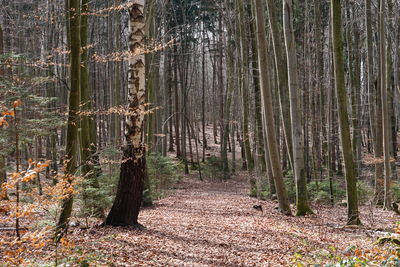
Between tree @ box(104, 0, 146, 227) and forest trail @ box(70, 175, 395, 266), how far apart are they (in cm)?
45

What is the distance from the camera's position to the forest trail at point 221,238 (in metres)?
6.45

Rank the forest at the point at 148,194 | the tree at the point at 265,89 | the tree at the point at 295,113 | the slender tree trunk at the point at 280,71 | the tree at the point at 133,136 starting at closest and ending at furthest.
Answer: the forest at the point at 148,194 → the tree at the point at 133,136 → the tree at the point at 295,113 → the tree at the point at 265,89 → the slender tree trunk at the point at 280,71

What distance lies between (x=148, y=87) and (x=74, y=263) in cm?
1027

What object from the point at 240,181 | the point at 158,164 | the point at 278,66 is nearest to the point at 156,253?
the point at 278,66

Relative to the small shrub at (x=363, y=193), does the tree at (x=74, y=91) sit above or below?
above

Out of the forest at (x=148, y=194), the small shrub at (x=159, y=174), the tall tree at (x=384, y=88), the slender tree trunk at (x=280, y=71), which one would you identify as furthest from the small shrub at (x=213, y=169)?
the tall tree at (x=384, y=88)

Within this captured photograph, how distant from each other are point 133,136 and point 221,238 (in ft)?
9.43

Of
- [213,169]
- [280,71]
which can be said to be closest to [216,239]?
[280,71]

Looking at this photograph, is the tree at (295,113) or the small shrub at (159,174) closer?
the tree at (295,113)

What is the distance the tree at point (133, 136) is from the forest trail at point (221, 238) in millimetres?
452

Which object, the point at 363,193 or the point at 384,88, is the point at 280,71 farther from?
the point at 363,193

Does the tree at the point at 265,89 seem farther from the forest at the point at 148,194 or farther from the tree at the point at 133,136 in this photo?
the tree at the point at 133,136

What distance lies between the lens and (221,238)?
8.25m

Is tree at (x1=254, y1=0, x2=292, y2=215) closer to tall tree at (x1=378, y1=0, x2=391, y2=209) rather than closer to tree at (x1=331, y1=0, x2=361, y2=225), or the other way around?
tree at (x1=331, y1=0, x2=361, y2=225)
